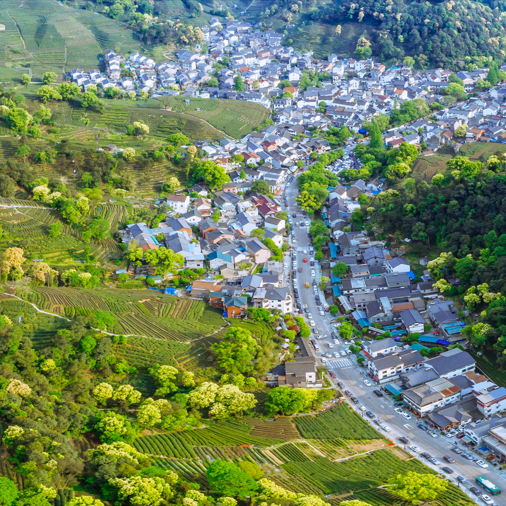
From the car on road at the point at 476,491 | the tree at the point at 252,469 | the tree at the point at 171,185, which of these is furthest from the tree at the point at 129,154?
the car on road at the point at 476,491

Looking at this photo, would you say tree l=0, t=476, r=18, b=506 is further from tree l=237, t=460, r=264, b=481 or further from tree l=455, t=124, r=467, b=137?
tree l=455, t=124, r=467, b=137

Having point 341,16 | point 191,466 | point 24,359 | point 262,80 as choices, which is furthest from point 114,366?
point 341,16

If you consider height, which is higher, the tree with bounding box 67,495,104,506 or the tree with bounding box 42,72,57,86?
the tree with bounding box 67,495,104,506

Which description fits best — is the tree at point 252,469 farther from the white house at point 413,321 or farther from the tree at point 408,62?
the tree at point 408,62

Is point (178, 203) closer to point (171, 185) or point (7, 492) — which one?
point (171, 185)

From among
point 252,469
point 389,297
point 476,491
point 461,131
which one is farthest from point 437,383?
point 461,131

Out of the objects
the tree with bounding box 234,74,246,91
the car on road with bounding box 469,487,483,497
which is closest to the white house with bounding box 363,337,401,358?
the car on road with bounding box 469,487,483,497
